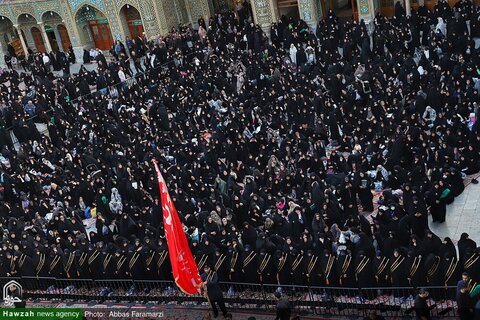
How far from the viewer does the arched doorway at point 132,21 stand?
31.8m

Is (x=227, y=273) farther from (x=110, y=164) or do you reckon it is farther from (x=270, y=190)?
(x=110, y=164)

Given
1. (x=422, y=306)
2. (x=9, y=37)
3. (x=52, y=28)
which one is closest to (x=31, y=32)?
(x=9, y=37)

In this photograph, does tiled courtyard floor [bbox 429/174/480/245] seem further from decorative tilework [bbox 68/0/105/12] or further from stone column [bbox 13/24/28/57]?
stone column [bbox 13/24/28/57]

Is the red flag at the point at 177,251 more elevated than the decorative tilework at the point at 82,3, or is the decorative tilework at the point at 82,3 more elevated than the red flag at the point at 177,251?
the decorative tilework at the point at 82,3

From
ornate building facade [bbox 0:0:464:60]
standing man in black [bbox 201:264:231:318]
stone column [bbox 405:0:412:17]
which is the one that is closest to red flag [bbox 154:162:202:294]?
standing man in black [bbox 201:264:231:318]

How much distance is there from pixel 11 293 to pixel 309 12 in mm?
17983

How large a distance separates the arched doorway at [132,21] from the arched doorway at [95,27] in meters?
1.27

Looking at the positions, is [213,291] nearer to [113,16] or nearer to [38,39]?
[113,16]

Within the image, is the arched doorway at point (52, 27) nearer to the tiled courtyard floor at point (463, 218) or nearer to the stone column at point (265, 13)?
the stone column at point (265, 13)

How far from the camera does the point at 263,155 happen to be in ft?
58.3

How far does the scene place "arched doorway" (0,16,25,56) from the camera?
119ft

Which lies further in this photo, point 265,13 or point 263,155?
point 265,13

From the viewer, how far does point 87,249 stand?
14.7 metres

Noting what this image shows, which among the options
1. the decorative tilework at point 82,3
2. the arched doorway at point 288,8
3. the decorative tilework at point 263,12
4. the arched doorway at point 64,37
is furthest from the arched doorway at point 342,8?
the arched doorway at point 64,37
